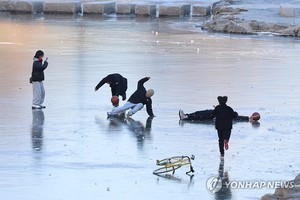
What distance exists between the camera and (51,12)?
2416 inches

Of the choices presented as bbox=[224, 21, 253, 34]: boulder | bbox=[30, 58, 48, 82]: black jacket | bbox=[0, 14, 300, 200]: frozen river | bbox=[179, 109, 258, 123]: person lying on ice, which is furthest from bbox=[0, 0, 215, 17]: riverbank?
bbox=[179, 109, 258, 123]: person lying on ice

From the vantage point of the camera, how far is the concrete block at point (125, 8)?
200 feet

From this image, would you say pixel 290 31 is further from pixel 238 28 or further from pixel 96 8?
pixel 96 8

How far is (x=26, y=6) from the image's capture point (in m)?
61.7

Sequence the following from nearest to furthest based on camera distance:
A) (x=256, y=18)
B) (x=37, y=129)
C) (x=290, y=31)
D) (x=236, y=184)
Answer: (x=236, y=184), (x=37, y=129), (x=290, y=31), (x=256, y=18)

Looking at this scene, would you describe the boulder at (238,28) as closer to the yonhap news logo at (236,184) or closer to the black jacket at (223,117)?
the black jacket at (223,117)

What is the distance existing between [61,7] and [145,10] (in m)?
4.89

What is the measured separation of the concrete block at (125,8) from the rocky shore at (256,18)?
455cm

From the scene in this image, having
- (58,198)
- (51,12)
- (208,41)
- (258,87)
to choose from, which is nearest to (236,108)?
(258,87)

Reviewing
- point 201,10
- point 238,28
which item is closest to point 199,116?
point 238,28

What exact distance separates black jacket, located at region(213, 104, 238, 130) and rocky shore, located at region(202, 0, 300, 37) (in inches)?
1115

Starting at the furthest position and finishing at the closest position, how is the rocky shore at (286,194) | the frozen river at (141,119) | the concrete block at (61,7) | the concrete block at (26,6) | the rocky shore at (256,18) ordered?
the concrete block at (26,6)
the concrete block at (61,7)
the rocky shore at (256,18)
the frozen river at (141,119)
the rocky shore at (286,194)

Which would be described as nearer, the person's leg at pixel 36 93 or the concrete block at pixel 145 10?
the person's leg at pixel 36 93

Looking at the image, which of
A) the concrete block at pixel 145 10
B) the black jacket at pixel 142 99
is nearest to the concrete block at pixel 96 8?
the concrete block at pixel 145 10
